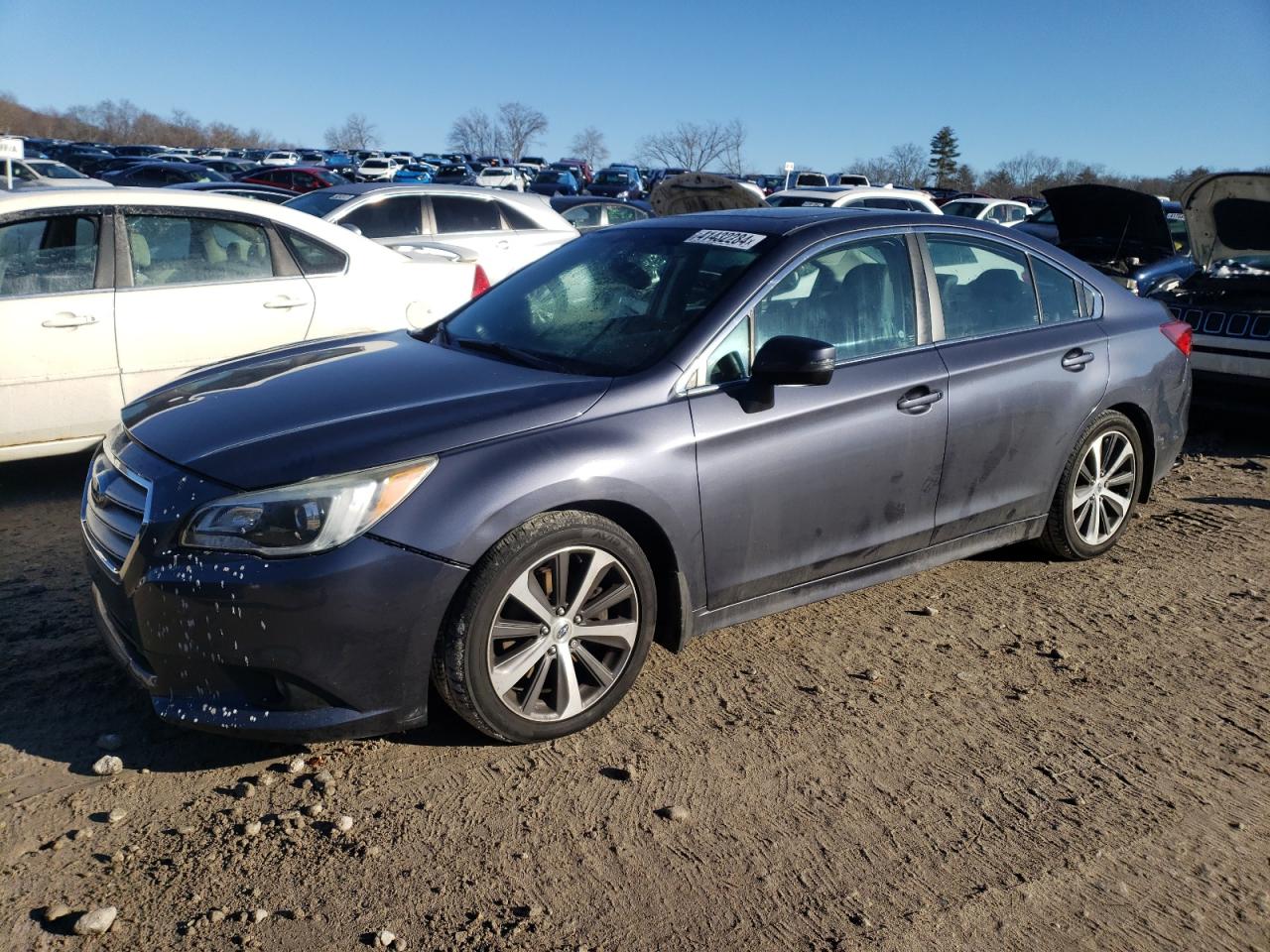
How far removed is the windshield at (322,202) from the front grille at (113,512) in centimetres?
718

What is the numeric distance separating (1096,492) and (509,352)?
2818 mm

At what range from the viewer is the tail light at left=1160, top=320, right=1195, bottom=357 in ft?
16.8

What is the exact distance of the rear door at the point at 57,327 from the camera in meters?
5.34

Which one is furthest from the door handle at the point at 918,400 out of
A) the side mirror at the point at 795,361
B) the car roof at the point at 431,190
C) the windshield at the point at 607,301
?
the car roof at the point at 431,190

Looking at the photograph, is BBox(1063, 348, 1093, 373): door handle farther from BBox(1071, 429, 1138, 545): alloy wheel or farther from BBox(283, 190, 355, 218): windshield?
BBox(283, 190, 355, 218): windshield

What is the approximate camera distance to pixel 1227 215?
7.61 m

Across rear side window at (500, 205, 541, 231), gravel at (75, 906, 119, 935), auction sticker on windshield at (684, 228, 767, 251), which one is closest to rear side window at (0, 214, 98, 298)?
auction sticker on windshield at (684, 228, 767, 251)

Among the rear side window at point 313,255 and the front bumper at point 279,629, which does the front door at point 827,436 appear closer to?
the front bumper at point 279,629

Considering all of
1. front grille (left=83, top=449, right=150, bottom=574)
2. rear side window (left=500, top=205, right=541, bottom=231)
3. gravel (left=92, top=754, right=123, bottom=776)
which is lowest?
gravel (left=92, top=754, right=123, bottom=776)

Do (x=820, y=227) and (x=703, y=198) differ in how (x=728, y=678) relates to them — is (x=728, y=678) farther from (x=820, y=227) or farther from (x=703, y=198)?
(x=703, y=198)

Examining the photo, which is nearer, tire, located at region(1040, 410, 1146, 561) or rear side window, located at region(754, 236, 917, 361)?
rear side window, located at region(754, 236, 917, 361)

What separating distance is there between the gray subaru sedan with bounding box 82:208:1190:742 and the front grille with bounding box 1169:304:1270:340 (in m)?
2.73

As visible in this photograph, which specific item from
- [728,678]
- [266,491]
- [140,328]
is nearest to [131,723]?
[266,491]

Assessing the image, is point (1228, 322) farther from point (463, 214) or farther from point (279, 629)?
point (463, 214)
